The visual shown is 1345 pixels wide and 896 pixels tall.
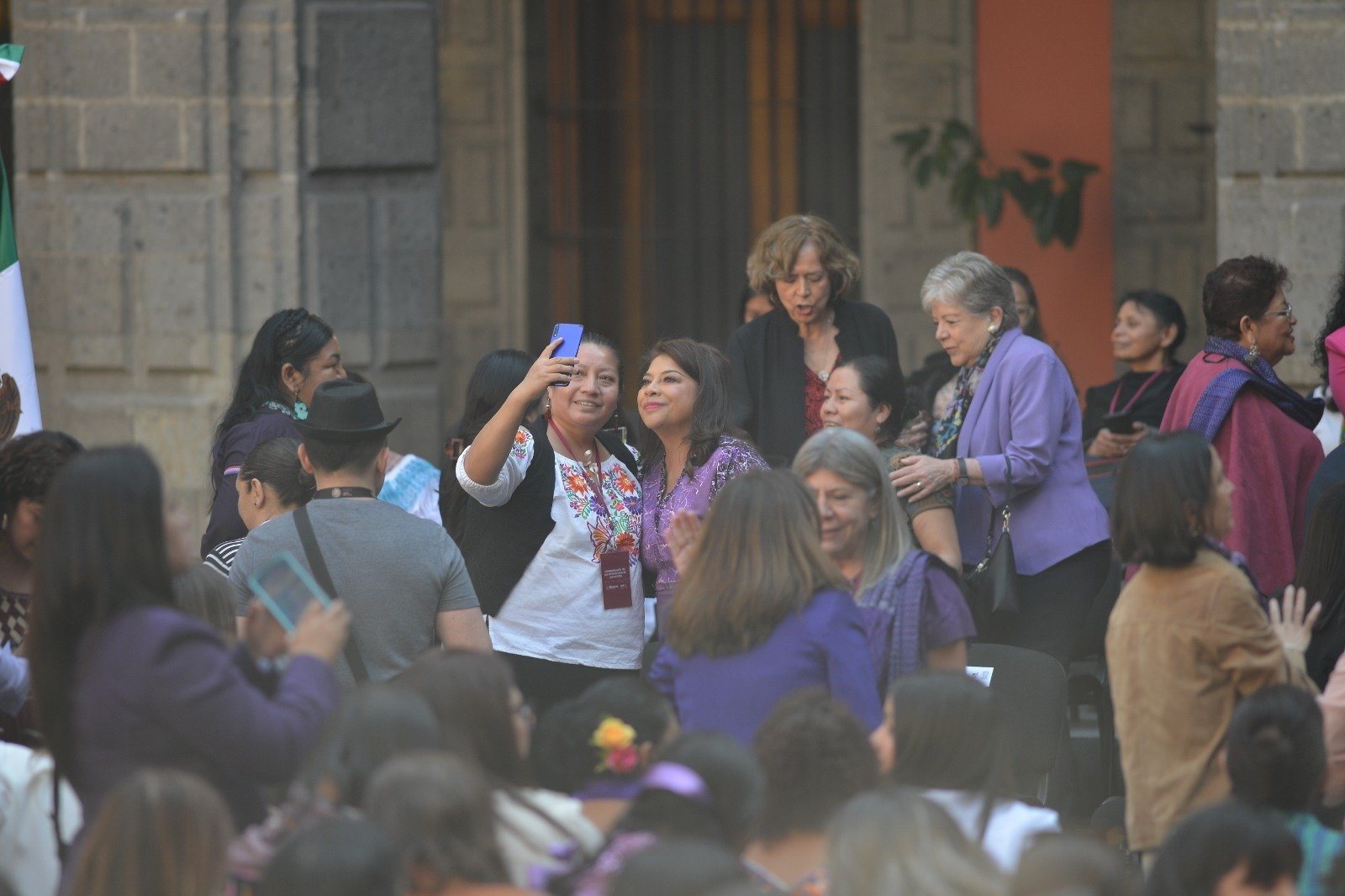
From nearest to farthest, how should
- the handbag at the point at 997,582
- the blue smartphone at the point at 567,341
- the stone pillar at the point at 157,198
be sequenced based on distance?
the blue smartphone at the point at 567,341 < the handbag at the point at 997,582 < the stone pillar at the point at 157,198

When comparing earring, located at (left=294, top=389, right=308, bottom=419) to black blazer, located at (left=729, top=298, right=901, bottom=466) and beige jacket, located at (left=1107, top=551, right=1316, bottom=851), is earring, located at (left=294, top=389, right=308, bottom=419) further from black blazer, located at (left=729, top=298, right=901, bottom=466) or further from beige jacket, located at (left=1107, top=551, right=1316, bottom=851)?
beige jacket, located at (left=1107, top=551, right=1316, bottom=851)

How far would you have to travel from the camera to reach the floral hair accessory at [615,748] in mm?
3920

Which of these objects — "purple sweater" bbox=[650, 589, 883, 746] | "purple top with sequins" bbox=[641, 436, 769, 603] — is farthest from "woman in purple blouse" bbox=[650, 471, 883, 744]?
"purple top with sequins" bbox=[641, 436, 769, 603]

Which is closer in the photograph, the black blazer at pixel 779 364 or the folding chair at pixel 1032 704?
the folding chair at pixel 1032 704

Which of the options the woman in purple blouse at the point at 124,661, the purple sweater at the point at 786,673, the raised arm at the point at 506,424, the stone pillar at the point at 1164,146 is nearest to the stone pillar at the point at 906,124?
the stone pillar at the point at 1164,146

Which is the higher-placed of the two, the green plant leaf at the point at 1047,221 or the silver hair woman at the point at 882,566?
the green plant leaf at the point at 1047,221

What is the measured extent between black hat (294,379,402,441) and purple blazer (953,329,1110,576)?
1.93 m

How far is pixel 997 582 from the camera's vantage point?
232 inches

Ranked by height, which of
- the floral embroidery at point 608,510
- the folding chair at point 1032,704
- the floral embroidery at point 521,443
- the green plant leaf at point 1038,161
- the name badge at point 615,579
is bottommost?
the folding chair at point 1032,704

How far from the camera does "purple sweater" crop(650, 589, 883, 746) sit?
4.27 metres

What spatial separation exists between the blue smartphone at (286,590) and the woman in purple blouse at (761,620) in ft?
2.81

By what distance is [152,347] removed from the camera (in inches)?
320

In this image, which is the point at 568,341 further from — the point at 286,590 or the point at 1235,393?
the point at 1235,393

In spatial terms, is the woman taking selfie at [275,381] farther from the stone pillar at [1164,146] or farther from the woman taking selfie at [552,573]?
the stone pillar at [1164,146]
